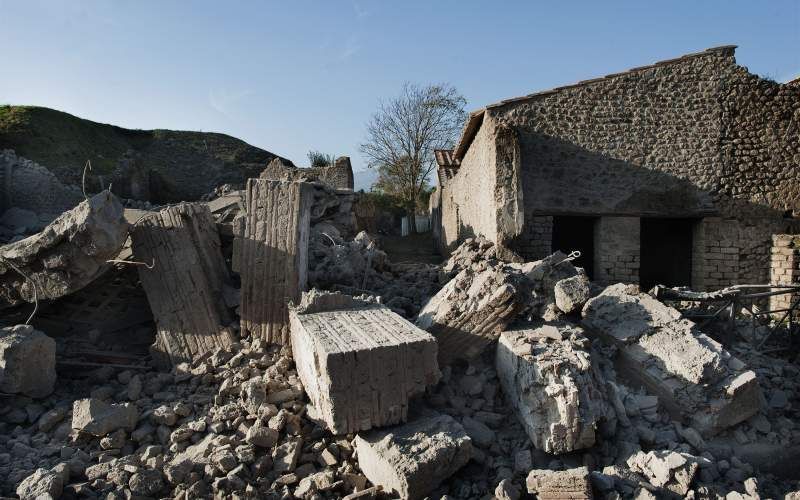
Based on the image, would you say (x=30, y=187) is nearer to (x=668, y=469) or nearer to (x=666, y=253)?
(x=668, y=469)

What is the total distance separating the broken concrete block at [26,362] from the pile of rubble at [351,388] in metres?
0.01

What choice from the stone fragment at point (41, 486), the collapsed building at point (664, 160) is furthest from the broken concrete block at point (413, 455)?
the collapsed building at point (664, 160)

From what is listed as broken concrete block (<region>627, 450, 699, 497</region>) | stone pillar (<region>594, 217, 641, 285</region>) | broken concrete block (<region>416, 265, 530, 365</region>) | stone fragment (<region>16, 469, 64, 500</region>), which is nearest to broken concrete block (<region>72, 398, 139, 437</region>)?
stone fragment (<region>16, 469, 64, 500</region>)

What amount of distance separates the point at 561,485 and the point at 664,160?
8142 mm

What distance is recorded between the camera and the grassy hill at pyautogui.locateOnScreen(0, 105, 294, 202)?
45.2ft

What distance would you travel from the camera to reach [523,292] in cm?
440

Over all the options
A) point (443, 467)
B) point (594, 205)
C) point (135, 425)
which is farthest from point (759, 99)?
point (135, 425)

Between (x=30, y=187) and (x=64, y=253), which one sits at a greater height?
(x=30, y=187)

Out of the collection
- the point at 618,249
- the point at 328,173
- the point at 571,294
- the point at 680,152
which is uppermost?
the point at 328,173

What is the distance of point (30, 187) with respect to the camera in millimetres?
12250

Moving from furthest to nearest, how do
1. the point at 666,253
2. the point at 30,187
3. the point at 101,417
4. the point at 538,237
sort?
the point at 30,187, the point at 666,253, the point at 538,237, the point at 101,417

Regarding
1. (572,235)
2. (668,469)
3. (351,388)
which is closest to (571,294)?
(668,469)

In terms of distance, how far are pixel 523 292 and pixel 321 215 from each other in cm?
576

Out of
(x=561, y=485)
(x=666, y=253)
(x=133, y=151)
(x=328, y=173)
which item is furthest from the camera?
(x=133, y=151)
